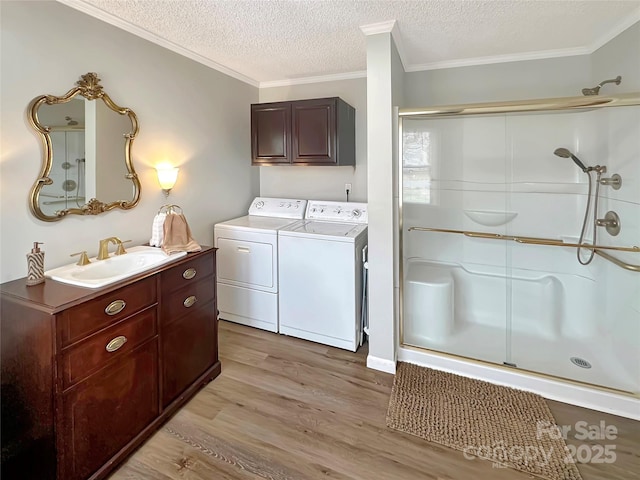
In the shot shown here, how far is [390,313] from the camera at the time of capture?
2428 mm

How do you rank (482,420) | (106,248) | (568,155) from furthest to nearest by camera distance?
(568,155) → (106,248) → (482,420)

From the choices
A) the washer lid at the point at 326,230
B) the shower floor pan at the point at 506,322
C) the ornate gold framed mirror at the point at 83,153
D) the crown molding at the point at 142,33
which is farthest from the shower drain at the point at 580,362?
the crown molding at the point at 142,33

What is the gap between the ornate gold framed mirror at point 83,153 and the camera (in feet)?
5.95

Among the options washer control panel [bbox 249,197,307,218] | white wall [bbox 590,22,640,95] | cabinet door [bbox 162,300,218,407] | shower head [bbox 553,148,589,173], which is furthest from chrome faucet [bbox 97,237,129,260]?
white wall [bbox 590,22,640,95]

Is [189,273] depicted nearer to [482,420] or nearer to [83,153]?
[83,153]

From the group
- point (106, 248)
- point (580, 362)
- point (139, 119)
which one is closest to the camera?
point (106, 248)

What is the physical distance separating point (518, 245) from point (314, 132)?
1981 mm

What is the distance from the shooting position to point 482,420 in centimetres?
194

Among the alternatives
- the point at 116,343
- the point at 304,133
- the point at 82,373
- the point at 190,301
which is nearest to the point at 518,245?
the point at 304,133

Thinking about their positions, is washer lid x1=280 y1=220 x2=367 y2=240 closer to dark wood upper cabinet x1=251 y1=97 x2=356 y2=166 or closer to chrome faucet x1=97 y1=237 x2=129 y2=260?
dark wood upper cabinet x1=251 y1=97 x2=356 y2=166

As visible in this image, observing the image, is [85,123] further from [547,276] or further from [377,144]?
[547,276]

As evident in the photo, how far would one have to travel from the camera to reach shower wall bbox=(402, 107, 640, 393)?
2.26 metres

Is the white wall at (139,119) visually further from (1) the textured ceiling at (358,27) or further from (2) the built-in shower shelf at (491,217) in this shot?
(2) the built-in shower shelf at (491,217)

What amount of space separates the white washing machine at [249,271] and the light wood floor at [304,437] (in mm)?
619
